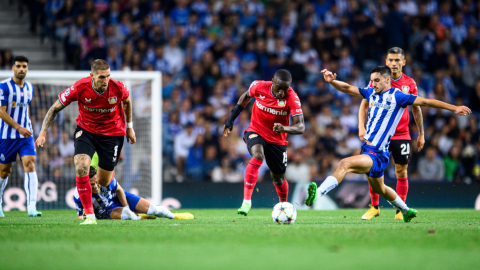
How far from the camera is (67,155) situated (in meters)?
11.8

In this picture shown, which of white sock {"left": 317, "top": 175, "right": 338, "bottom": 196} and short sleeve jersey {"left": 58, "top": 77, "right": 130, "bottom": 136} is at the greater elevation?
short sleeve jersey {"left": 58, "top": 77, "right": 130, "bottom": 136}

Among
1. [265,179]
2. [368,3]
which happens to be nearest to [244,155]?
[265,179]

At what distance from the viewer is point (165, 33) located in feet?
51.3

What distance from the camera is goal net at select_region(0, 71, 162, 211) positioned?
11.3 m

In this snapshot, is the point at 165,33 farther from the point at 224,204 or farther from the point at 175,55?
the point at 224,204

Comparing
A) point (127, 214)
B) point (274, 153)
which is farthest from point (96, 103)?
point (274, 153)

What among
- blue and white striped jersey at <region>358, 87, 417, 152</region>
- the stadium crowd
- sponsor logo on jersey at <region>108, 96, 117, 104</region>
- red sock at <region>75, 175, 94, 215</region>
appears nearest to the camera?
red sock at <region>75, 175, 94, 215</region>

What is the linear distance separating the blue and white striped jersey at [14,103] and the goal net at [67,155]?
7.19 feet

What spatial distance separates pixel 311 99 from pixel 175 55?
12.5ft

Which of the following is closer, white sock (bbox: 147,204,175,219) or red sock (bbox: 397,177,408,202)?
white sock (bbox: 147,204,175,219)

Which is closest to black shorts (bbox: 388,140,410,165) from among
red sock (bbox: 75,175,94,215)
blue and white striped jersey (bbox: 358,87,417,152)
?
blue and white striped jersey (bbox: 358,87,417,152)

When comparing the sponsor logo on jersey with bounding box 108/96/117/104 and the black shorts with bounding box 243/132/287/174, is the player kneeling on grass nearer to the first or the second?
the sponsor logo on jersey with bounding box 108/96/117/104

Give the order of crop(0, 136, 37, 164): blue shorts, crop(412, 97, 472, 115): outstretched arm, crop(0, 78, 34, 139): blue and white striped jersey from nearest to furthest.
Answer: crop(412, 97, 472, 115): outstretched arm → crop(0, 78, 34, 139): blue and white striped jersey → crop(0, 136, 37, 164): blue shorts

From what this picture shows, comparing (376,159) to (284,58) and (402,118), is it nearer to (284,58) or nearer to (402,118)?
(402,118)
